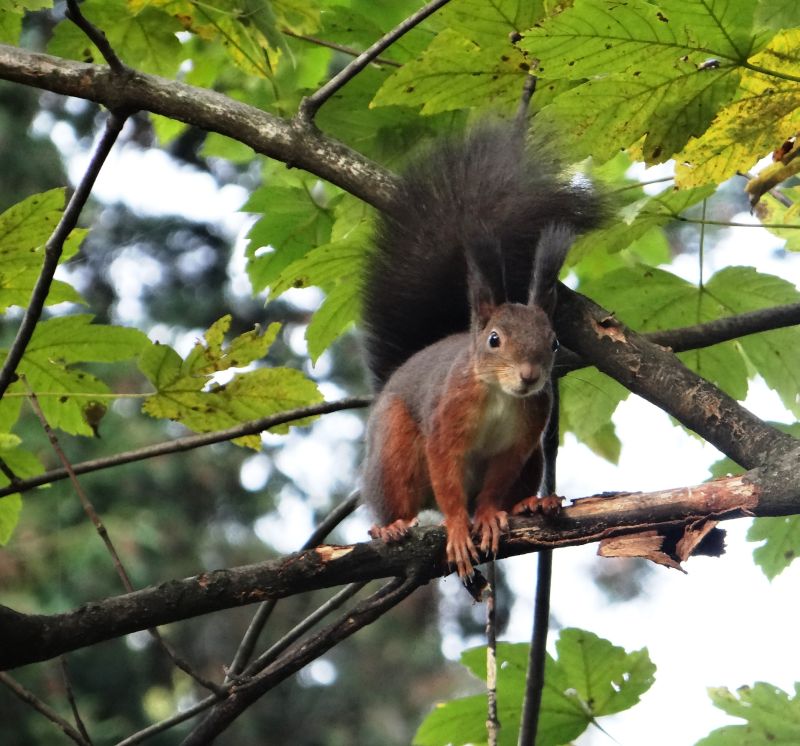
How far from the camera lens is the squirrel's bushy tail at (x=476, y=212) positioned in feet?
5.67

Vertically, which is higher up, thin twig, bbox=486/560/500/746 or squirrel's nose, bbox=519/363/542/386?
squirrel's nose, bbox=519/363/542/386

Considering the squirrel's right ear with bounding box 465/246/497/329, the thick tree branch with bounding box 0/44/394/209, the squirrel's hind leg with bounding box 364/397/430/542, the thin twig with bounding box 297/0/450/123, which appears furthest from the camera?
the squirrel's hind leg with bounding box 364/397/430/542

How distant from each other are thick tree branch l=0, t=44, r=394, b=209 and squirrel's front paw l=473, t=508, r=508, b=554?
1.71 ft

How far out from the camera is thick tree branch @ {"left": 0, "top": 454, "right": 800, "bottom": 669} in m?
1.18

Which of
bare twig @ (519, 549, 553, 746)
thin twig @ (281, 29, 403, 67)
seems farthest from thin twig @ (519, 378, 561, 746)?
thin twig @ (281, 29, 403, 67)

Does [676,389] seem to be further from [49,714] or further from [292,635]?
[49,714]

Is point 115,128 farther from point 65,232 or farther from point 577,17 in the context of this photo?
point 577,17

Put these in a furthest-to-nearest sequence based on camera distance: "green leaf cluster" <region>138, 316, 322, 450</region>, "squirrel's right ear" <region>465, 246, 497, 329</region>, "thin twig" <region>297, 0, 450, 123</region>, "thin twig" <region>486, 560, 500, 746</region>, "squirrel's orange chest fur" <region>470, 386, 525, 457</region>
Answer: "squirrel's orange chest fur" <region>470, 386, 525, 457</region> < "squirrel's right ear" <region>465, 246, 497, 329</region> < "green leaf cluster" <region>138, 316, 322, 450</region> < "thin twig" <region>297, 0, 450, 123</region> < "thin twig" <region>486, 560, 500, 746</region>

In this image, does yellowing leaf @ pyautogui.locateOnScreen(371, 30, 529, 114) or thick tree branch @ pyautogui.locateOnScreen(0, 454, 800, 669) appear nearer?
thick tree branch @ pyautogui.locateOnScreen(0, 454, 800, 669)

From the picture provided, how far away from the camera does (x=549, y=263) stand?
5.07 feet

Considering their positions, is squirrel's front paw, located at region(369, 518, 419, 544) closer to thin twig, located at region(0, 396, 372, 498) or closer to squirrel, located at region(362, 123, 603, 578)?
squirrel, located at region(362, 123, 603, 578)

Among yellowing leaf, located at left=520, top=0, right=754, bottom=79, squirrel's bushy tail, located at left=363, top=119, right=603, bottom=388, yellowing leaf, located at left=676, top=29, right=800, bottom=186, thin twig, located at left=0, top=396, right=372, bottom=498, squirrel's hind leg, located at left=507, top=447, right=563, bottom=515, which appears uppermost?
squirrel's bushy tail, located at left=363, top=119, right=603, bottom=388

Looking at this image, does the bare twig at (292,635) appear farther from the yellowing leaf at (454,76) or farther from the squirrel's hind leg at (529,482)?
the yellowing leaf at (454,76)

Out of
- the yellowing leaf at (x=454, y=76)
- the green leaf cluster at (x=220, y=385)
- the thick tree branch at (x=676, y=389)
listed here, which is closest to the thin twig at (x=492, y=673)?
the thick tree branch at (x=676, y=389)
